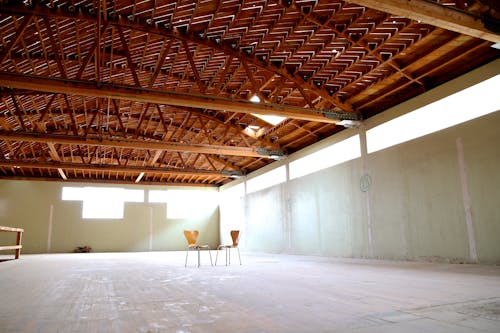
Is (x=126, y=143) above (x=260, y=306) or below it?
above

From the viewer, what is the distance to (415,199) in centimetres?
915

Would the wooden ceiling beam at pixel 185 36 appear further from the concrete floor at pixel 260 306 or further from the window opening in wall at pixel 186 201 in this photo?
the window opening in wall at pixel 186 201

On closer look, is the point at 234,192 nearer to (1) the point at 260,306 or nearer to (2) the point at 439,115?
(2) the point at 439,115

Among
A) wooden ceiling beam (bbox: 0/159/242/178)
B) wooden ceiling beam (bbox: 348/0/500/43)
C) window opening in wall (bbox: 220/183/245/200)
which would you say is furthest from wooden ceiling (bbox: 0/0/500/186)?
window opening in wall (bbox: 220/183/245/200)

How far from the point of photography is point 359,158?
11.2m

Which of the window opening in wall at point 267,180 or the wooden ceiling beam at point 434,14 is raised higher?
the wooden ceiling beam at point 434,14

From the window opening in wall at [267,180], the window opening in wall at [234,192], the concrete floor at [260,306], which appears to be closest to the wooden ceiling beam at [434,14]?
the concrete floor at [260,306]

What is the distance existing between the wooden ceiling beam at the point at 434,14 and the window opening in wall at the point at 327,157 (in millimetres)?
5668

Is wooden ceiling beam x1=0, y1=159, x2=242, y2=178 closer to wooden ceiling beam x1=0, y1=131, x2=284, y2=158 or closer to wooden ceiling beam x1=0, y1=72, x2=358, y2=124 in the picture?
wooden ceiling beam x1=0, y1=131, x2=284, y2=158

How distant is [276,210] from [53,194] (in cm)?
1336

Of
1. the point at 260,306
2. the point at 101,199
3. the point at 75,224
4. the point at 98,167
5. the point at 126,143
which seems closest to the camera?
the point at 260,306

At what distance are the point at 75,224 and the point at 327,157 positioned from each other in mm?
15449

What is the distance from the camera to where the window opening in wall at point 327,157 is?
11641mm

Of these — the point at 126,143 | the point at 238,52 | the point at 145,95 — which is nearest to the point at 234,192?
the point at 126,143
